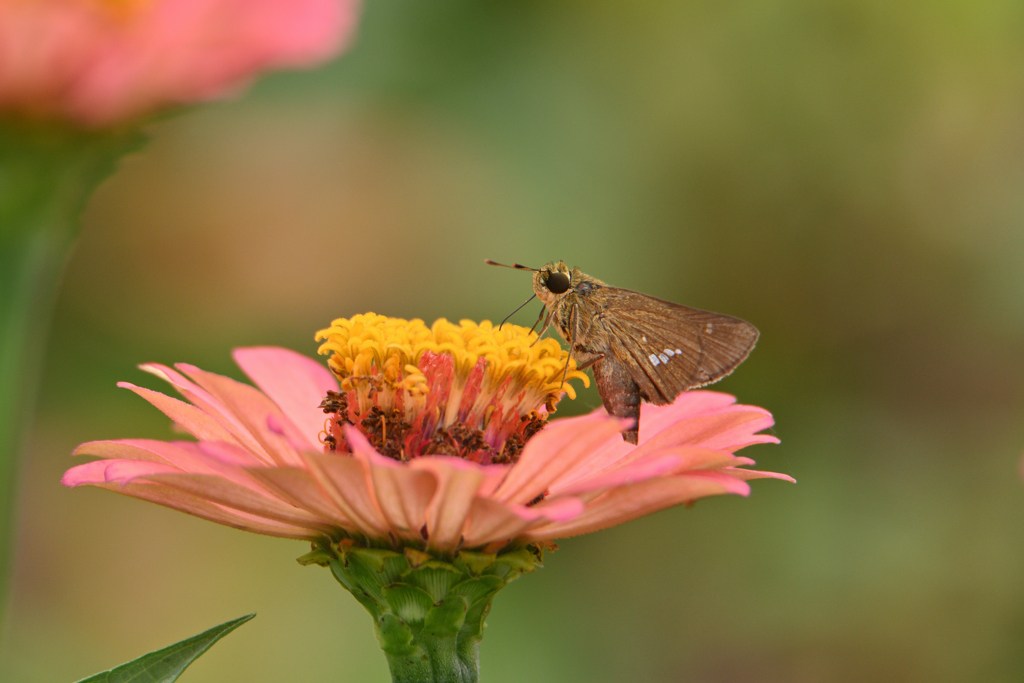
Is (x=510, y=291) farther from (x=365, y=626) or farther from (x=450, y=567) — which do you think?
(x=450, y=567)

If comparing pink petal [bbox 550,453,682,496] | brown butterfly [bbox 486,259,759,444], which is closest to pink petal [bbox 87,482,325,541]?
pink petal [bbox 550,453,682,496]

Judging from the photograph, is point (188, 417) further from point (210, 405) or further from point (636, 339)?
point (636, 339)

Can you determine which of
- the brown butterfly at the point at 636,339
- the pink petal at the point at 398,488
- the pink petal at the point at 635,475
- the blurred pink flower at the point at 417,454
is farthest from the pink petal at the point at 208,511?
the brown butterfly at the point at 636,339

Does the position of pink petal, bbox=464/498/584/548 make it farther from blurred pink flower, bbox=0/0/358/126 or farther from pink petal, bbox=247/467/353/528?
blurred pink flower, bbox=0/0/358/126

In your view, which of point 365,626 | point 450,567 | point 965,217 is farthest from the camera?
point 965,217

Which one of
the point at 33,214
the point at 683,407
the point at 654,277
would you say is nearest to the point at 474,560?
the point at 683,407

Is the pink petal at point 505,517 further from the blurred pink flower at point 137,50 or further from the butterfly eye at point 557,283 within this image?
the blurred pink flower at point 137,50

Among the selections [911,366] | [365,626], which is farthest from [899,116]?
[365,626]
